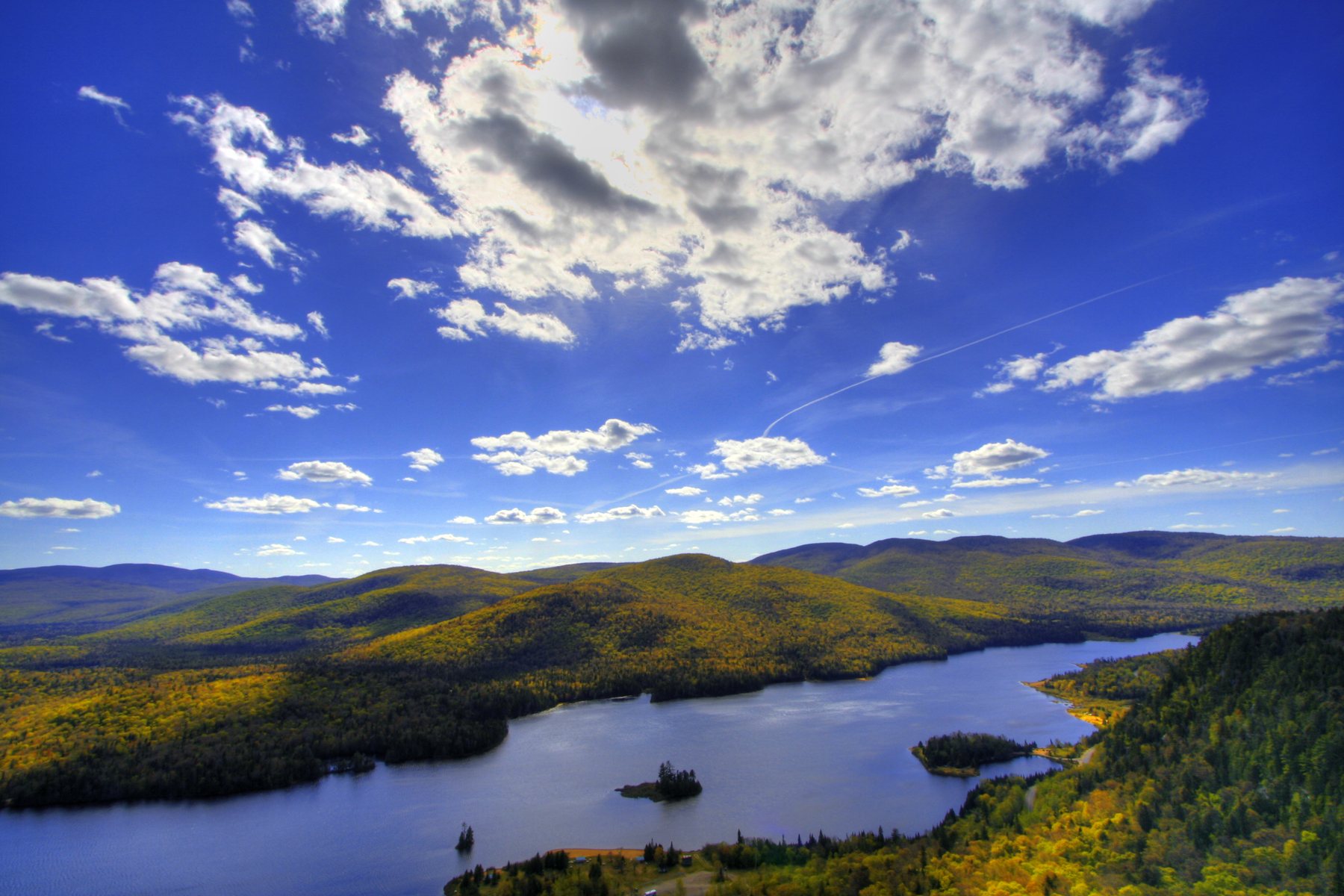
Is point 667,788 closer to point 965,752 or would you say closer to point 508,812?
point 508,812

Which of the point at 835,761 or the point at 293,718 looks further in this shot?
the point at 293,718

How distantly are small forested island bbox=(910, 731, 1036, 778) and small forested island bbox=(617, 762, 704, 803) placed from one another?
129 feet

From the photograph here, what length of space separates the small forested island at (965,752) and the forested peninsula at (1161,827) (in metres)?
18.8

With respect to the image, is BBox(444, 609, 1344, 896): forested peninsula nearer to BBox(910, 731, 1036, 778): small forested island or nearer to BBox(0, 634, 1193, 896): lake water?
BBox(0, 634, 1193, 896): lake water

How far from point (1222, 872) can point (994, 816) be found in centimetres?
2088

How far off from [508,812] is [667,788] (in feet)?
75.0

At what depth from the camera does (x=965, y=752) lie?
101m

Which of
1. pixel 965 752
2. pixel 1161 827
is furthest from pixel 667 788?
pixel 1161 827

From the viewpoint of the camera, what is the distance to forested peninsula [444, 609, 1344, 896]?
52594mm

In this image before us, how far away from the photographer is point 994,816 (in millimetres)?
68875

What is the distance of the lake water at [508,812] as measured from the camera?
70.3 metres

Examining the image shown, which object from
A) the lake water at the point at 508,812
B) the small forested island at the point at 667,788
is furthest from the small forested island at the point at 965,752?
the small forested island at the point at 667,788

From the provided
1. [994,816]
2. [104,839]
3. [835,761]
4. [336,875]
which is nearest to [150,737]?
[104,839]

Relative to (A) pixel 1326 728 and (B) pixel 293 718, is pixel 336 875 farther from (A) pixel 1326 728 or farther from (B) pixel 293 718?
(A) pixel 1326 728
